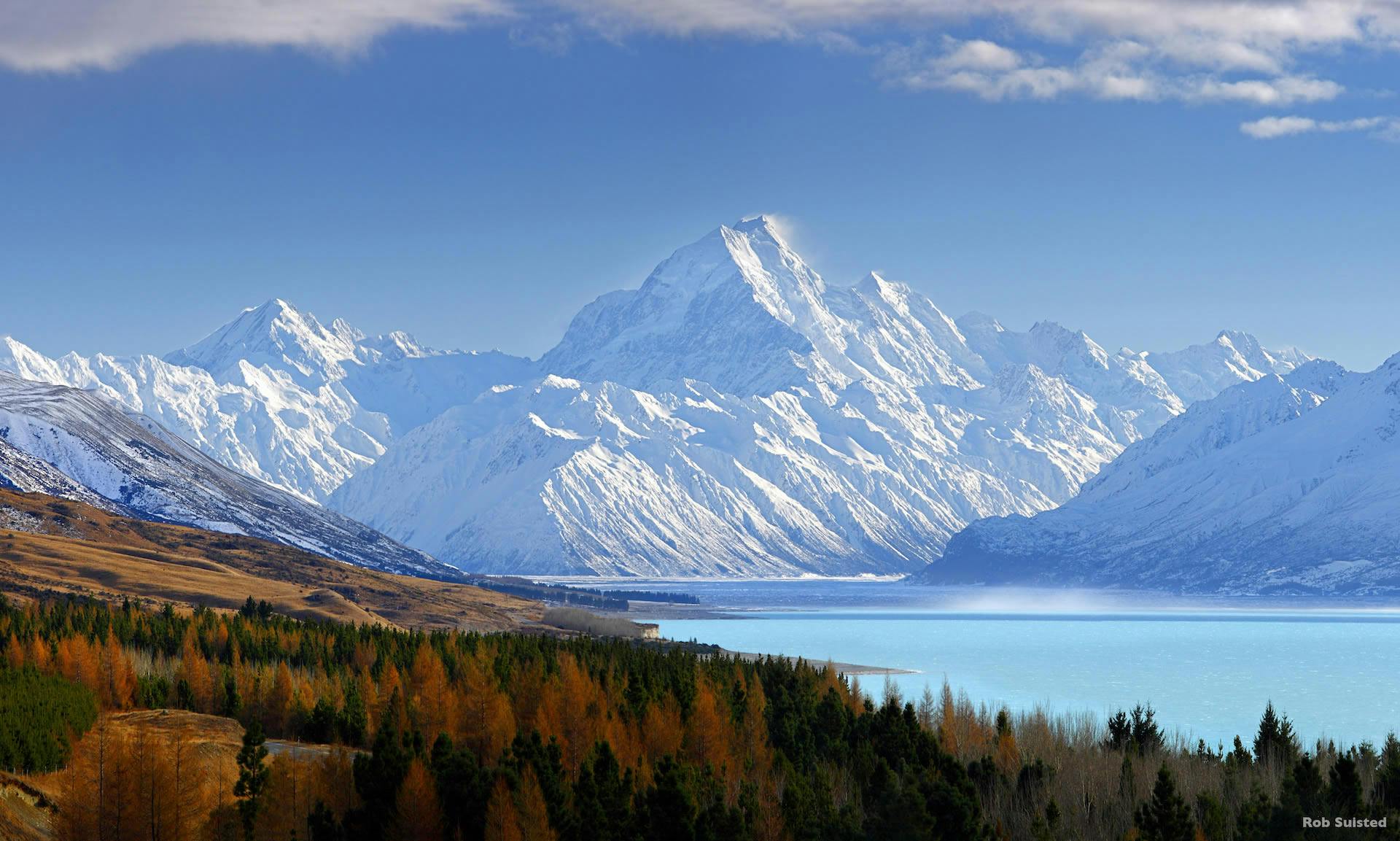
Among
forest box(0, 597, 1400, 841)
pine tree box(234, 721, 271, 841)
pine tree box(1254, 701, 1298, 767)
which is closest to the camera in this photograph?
pine tree box(234, 721, 271, 841)

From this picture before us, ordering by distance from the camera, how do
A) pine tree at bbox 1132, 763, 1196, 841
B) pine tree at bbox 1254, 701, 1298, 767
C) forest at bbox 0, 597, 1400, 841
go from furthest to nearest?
pine tree at bbox 1254, 701, 1298, 767 < pine tree at bbox 1132, 763, 1196, 841 < forest at bbox 0, 597, 1400, 841

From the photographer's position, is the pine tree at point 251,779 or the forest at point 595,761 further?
the forest at point 595,761

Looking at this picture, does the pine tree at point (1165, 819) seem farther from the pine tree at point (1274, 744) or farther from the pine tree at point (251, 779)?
the pine tree at point (251, 779)

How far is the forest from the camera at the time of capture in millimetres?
52469

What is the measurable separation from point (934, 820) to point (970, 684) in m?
106

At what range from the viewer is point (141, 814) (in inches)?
1934

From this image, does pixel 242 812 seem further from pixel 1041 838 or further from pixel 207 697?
pixel 207 697

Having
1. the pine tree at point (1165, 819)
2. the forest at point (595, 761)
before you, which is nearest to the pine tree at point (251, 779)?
the forest at point (595, 761)

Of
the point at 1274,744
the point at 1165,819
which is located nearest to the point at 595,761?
the point at 1165,819

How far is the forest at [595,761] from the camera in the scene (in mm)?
52469

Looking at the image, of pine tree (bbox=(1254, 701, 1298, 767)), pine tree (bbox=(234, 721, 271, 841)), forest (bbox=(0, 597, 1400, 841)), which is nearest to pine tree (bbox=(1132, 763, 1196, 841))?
forest (bbox=(0, 597, 1400, 841))

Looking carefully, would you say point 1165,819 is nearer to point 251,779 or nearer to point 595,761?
point 595,761

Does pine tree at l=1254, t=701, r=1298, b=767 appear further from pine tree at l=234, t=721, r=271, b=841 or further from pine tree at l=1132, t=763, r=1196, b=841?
pine tree at l=234, t=721, r=271, b=841

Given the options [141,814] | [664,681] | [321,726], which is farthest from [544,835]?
[664,681]
